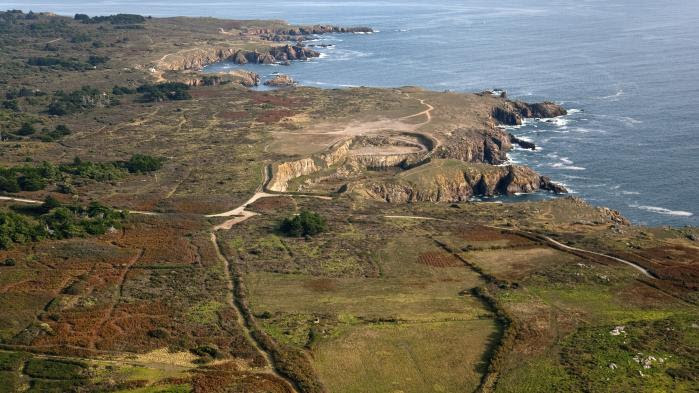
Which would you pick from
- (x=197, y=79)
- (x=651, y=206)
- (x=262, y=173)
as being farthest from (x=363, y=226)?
(x=197, y=79)

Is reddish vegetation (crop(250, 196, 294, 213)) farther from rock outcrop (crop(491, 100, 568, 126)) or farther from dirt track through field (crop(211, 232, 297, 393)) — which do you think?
rock outcrop (crop(491, 100, 568, 126))

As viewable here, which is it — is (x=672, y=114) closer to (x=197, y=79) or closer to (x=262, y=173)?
(x=262, y=173)

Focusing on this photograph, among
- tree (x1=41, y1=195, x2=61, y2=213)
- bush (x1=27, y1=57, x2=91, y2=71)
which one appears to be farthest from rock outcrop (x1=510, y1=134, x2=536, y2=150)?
bush (x1=27, y1=57, x2=91, y2=71)

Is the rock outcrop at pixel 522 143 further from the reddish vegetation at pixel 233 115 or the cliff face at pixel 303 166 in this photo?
the reddish vegetation at pixel 233 115

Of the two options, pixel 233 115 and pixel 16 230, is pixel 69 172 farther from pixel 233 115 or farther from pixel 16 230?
pixel 233 115

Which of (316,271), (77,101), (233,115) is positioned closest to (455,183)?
(316,271)

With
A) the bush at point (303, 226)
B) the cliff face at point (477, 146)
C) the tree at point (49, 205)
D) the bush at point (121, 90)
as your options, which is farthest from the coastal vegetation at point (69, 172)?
the bush at point (121, 90)

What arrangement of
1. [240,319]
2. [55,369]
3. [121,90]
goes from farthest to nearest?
1. [121,90]
2. [240,319]
3. [55,369]
